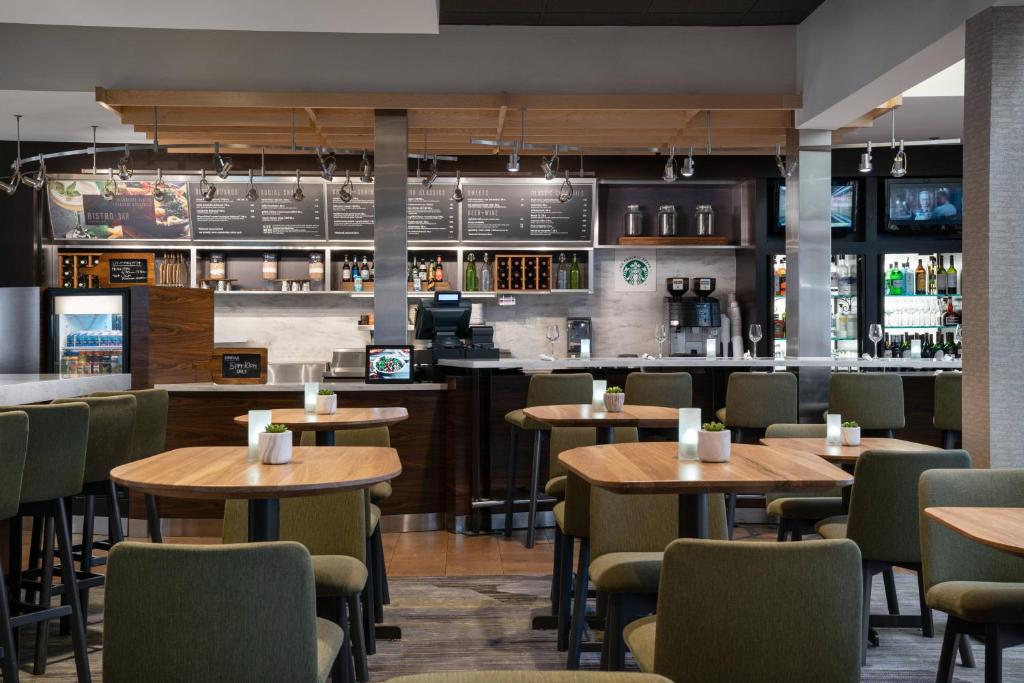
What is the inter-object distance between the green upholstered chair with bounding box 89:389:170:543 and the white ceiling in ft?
6.97

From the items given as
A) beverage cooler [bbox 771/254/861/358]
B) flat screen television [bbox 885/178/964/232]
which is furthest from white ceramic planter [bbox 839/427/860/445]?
flat screen television [bbox 885/178/964/232]

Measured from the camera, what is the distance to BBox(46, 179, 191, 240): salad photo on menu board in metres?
8.59

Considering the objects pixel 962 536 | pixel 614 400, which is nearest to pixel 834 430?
pixel 614 400

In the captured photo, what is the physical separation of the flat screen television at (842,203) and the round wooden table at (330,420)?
544cm

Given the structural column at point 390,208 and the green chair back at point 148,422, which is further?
the structural column at point 390,208

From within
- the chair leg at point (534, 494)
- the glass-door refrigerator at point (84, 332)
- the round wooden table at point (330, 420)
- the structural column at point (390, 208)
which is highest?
the structural column at point (390, 208)

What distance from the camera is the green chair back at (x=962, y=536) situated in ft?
9.10

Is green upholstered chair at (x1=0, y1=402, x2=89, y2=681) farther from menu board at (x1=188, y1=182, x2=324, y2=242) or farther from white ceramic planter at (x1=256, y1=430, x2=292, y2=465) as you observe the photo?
menu board at (x1=188, y1=182, x2=324, y2=242)

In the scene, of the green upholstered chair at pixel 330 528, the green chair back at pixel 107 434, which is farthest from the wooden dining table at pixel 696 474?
the green chair back at pixel 107 434

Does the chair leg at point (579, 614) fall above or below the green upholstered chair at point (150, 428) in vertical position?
below

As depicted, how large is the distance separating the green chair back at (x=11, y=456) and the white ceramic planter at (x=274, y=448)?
692 millimetres

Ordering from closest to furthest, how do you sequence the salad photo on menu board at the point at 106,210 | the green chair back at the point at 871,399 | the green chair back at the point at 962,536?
the green chair back at the point at 962,536 < the green chair back at the point at 871,399 < the salad photo on menu board at the point at 106,210

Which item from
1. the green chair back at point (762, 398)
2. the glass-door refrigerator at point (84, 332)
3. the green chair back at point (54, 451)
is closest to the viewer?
the green chair back at point (54, 451)

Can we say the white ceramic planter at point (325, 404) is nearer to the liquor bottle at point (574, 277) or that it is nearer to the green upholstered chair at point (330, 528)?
the green upholstered chair at point (330, 528)
